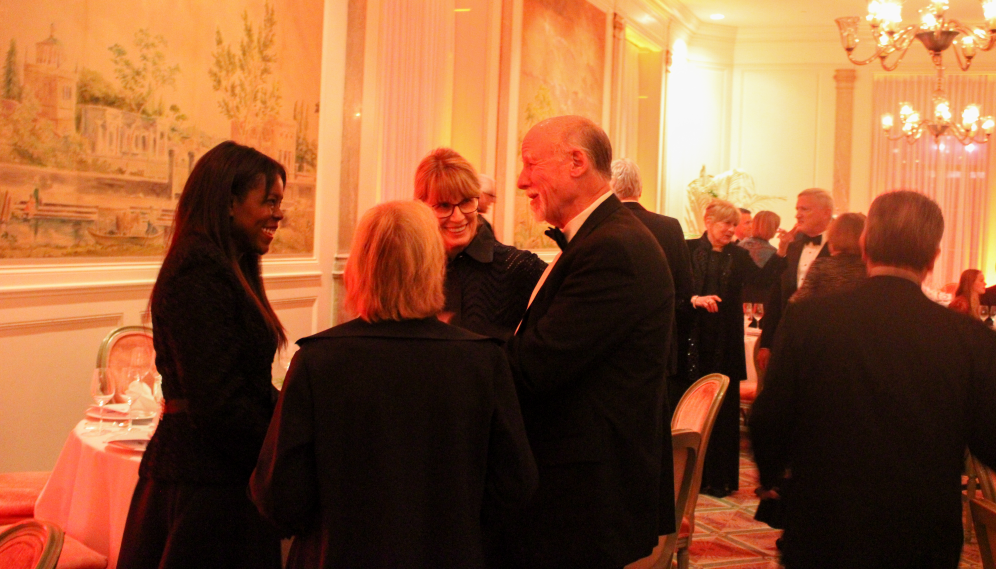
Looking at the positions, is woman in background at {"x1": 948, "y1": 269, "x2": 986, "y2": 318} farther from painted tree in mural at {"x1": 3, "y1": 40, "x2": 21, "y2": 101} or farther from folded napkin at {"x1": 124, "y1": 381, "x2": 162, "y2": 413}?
painted tree in mural at {"x1": 3, "y1": 40, "x2": 21, "y2": 101}

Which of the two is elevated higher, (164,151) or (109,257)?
(164,151)

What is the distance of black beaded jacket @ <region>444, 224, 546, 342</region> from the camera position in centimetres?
252

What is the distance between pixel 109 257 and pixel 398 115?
282 cm

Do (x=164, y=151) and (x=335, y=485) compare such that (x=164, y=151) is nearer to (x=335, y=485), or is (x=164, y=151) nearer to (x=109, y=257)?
(x=109, y=257)

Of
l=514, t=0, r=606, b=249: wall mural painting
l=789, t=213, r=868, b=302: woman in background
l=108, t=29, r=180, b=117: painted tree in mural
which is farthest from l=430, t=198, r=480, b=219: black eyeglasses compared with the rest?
l=514, t=0, r=606, b=249: wall mural painting

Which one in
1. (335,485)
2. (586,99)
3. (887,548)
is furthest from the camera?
(586,99)

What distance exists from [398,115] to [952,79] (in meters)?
9.55

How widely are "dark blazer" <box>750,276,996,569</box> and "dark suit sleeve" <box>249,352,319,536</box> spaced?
115 cm

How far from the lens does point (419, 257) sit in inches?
68.4

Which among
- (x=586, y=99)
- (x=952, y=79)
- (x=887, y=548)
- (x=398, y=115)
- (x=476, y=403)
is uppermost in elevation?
(x=952, y=79)

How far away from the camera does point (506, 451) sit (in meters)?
1.79

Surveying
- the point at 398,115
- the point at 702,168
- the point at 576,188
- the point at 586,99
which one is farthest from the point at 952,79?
the point at 576,188

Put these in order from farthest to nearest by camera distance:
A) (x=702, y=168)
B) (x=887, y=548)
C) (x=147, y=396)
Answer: (x=702, y=168)
(x=147, y=396)
(x=887, y=548)

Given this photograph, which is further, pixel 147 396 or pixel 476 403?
pixel 147 396
